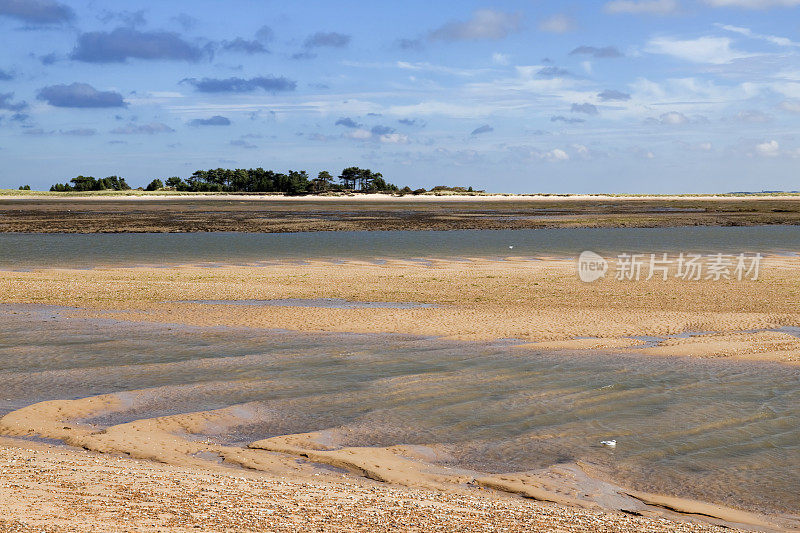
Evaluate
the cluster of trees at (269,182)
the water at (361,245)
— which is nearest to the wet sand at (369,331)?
the water at (361,245)

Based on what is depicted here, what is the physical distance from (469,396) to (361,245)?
2883 centimetres

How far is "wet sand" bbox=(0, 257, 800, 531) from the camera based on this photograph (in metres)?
6.29

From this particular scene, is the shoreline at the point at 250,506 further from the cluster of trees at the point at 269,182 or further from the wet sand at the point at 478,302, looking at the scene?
the cluster of trees at the point at 269,182

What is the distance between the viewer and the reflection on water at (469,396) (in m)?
8.38

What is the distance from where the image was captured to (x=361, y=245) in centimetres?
3938

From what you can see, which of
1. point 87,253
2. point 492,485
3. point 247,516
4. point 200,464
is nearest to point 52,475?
point 200,464

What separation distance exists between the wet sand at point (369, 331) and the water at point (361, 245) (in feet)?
14.2

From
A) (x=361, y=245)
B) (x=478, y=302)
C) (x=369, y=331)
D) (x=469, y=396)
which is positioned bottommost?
(x=469, y=396)

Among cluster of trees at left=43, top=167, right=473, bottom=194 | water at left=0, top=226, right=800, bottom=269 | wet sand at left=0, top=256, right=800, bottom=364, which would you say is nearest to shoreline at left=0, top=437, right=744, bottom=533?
wet sand at left=0, top=256, right=800, bottom=364

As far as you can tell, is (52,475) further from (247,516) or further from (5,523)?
(247,516)

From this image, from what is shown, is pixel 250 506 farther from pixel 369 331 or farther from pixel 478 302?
pixel 478 302

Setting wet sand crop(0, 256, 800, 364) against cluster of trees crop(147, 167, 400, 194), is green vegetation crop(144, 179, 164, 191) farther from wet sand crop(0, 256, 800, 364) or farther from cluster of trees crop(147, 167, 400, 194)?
wet sand crop(0, 256, 800, 364)

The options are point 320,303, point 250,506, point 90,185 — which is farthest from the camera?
point 90,185

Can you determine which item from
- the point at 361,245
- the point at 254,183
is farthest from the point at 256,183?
the point at 361,245
